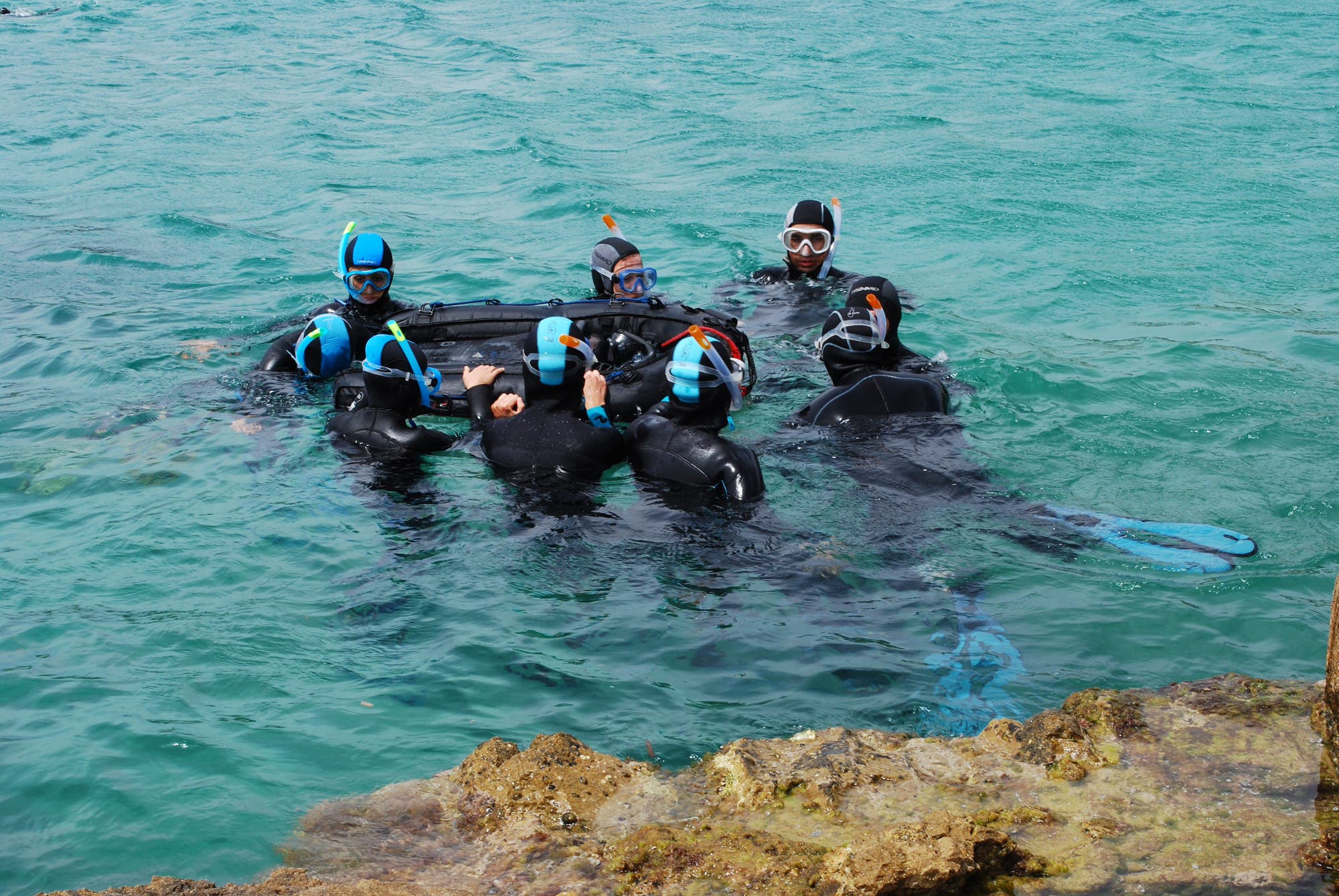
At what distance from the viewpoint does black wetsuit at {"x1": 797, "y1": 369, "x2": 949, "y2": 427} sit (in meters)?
6.84

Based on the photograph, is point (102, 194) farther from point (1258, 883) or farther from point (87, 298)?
point (1258, 883)

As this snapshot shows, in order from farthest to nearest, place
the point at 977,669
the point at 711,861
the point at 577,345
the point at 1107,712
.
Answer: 1. the point at 577,345
2. the point at 977,669
3. the point at 1107,712
4. the point at 711,861

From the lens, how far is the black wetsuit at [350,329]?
8.33m

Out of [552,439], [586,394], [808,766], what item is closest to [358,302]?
[586,394]

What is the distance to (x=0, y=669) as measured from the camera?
15.8 feet

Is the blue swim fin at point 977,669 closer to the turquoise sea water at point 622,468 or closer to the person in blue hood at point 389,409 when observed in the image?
the turquoise sea water at point 622,468

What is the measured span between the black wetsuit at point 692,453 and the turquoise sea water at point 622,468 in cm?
21

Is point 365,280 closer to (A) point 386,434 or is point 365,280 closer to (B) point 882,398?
(A) point 386,434

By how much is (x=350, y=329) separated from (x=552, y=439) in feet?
8.68

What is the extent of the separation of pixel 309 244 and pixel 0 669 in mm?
8601

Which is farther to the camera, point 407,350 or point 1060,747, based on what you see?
point 407,350

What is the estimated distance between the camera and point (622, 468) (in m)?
7.03

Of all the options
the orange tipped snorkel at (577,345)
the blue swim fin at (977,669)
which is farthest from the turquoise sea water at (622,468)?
the orange tipped snorkel at (577,345)

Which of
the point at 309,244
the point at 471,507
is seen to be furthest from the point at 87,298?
the point at 471,507
